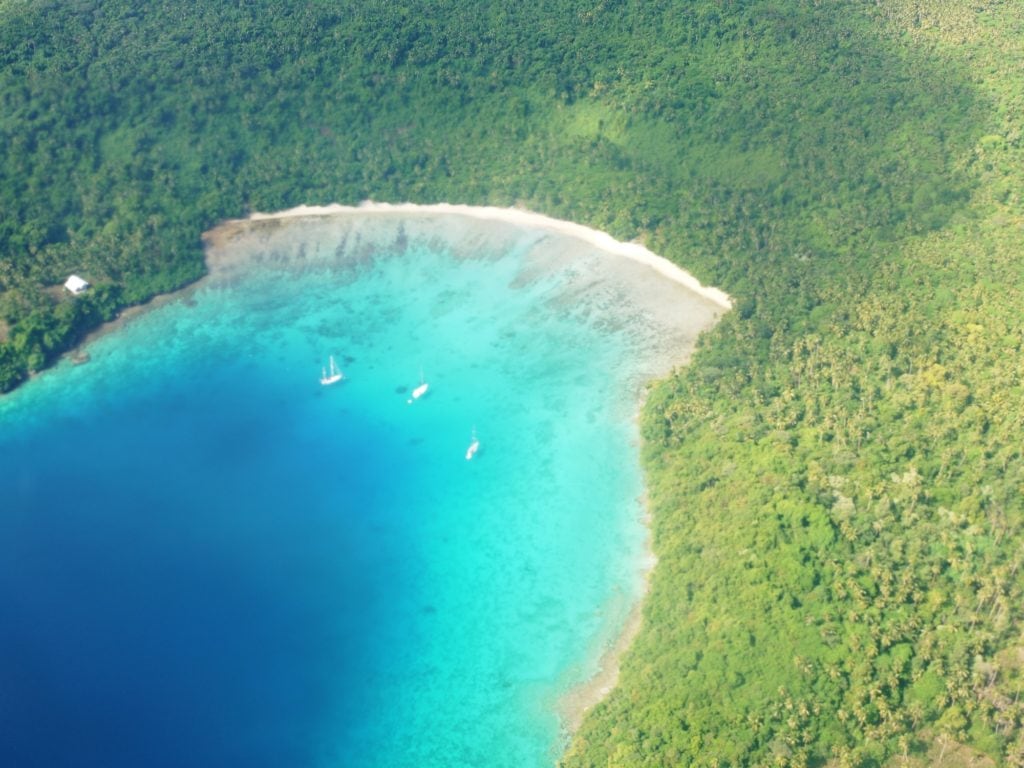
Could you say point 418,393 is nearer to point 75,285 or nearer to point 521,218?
point 521,218

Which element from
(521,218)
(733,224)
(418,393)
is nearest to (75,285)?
(418,393)

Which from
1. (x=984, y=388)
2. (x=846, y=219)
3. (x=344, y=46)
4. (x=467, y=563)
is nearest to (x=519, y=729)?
(x=467, y=563)

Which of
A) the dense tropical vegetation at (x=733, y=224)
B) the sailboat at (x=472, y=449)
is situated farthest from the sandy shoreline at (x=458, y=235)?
the sailboat at (x=472, y=449)

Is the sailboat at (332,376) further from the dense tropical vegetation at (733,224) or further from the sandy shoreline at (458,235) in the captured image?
the dense tropical vegetation at (733,224)

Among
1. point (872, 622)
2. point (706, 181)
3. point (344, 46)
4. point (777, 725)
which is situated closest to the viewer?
point (777, 725)

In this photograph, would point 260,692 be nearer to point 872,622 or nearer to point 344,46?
point 872,622

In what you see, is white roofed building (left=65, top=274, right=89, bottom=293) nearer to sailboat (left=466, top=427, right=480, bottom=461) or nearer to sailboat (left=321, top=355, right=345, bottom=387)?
sailboat (left=321, top=355, right=345, bottom=387)
